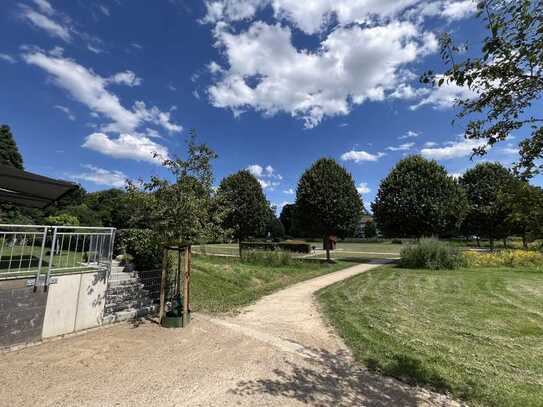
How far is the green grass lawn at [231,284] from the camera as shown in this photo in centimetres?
742

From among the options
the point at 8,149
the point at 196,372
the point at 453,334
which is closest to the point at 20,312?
the point at 196,372

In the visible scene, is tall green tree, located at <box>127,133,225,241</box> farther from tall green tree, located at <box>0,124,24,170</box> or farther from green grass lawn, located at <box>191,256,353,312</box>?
tall green tree, located at <box>0,124,24,170</box>

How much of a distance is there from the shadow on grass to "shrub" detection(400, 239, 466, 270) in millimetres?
12377

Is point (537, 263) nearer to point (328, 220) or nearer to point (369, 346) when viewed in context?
point (328, 220)

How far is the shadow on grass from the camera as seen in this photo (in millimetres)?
3178

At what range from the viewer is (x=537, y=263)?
15117mm

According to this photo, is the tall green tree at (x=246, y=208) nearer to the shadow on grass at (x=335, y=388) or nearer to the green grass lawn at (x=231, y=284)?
the green grass lawn at (x=231, y=284)

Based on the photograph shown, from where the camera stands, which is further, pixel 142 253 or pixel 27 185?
pixel 142 253

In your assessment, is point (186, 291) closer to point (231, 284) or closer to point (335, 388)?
point (335, 388)

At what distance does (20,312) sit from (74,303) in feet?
2.64

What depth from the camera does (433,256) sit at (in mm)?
14578

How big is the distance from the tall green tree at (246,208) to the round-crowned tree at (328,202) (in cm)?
367

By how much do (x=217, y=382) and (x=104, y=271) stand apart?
11.6 ft

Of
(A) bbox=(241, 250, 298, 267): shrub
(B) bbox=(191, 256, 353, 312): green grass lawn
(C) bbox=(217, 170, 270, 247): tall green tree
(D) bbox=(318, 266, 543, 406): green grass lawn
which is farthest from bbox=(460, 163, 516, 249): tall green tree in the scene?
(B) bbox=(191, 256, 353, 312): green grass lawn
